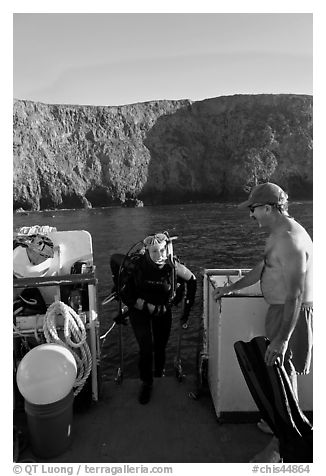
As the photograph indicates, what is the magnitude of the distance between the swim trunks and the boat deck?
1.02m

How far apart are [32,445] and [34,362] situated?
2.60 ft

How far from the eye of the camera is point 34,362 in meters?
3.31

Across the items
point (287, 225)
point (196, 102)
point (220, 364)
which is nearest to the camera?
point (287, 225)

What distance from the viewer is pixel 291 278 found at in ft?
9.02

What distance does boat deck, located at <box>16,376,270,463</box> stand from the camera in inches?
135

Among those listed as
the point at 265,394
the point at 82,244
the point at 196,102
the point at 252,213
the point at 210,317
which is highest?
the point at 196,102

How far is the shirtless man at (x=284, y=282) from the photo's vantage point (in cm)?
276

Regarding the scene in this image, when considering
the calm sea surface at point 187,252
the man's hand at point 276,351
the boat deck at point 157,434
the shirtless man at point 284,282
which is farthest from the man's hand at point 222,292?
the calm sea surface at point 187,252

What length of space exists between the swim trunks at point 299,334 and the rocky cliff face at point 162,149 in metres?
78.0

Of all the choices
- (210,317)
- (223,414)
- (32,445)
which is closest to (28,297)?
(32,445)

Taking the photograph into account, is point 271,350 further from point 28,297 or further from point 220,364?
point 28,297

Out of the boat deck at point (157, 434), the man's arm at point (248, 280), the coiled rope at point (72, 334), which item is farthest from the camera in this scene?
the coiled rope at point (72, 334)

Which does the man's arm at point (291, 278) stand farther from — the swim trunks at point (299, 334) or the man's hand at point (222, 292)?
the man's hand at point (222, 292)

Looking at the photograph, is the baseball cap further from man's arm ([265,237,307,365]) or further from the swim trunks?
the swim trunks
